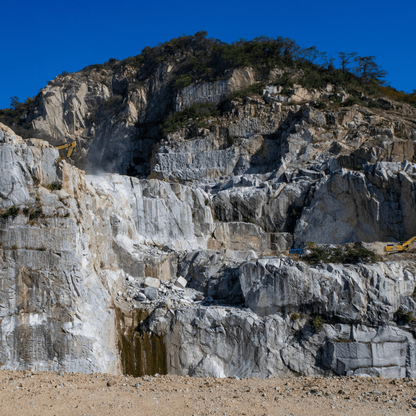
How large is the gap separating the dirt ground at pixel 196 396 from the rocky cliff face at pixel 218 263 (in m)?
3.55

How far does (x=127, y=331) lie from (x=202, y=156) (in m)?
23.0

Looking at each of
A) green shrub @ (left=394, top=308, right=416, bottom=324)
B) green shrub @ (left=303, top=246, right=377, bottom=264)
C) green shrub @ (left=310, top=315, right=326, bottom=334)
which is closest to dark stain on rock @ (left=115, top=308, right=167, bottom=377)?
green shrub @ (left=310, top=315, right=326, bottom=334)

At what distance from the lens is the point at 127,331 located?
61.4 ft

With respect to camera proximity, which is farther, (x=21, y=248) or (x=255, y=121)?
(x=255, y=121)

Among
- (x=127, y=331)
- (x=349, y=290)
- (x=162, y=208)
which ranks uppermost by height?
(x=162, y=208)

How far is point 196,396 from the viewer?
1252 centimetres

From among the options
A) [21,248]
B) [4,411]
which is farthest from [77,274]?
[4,411]

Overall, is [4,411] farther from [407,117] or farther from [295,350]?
[407,117]

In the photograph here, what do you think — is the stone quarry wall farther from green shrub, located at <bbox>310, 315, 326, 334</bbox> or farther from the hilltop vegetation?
the hilltop vegetation

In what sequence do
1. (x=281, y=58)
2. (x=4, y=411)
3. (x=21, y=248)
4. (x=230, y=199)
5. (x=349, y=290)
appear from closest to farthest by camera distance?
(x=4, y=411), (x=21, y=248), (x=349, y=290), (x=230, y=199), (x=281, y=58)

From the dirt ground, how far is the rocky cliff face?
3.55 m

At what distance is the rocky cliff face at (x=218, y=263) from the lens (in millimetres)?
17422

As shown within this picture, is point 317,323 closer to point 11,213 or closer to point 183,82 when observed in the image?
point 11,213

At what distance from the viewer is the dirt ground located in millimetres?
11367
